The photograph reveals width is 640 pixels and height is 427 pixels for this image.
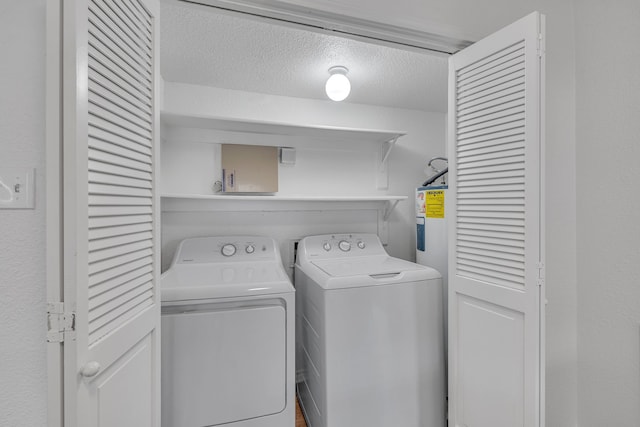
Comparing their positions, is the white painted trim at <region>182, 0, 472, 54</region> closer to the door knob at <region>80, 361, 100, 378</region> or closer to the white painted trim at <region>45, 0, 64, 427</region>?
the white painted trim at <region>45, 0, 64, 427</region>

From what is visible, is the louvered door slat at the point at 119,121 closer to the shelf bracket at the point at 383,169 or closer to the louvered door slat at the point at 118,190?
the louvered door slat at the point at 118,190

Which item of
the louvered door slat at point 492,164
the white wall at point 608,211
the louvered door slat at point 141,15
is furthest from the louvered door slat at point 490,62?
the louvered door slat at point 141,15

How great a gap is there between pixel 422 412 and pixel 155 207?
69.2 inches

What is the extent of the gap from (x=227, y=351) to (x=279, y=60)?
169cm

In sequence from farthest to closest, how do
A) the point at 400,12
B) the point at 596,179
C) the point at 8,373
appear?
the point at 596,179 → the point at 400,12 → the point at 8,373

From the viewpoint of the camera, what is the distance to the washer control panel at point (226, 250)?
1.89m

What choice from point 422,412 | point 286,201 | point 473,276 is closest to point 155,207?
point 286,201

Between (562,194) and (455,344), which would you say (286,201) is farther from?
(562,194)

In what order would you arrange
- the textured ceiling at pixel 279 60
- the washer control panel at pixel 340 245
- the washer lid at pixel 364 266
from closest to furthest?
the textured ceiling at pixel 279 60
the washer lid at pixel 364 266
the washer control panel at pixel 340 245

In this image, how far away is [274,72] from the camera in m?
1.89

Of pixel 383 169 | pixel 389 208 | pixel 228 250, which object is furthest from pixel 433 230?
pixel 228 250

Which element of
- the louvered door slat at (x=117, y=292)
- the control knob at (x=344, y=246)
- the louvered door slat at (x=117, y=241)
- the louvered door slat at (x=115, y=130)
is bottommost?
the control knob at (x=344, y=246)

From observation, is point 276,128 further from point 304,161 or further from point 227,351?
point 227,351

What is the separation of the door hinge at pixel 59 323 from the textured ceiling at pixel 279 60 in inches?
44.4
